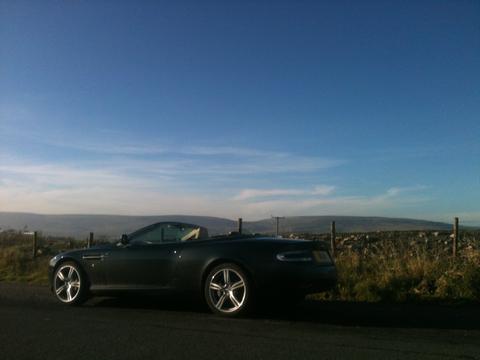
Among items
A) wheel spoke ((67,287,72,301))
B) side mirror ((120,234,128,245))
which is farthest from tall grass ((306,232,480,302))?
wheel spoke ((67,287,72,301))

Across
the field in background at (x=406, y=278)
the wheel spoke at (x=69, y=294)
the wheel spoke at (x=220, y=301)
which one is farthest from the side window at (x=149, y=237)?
the field in background at (x=406, y=278)

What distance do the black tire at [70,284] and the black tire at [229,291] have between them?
2150 millimetres

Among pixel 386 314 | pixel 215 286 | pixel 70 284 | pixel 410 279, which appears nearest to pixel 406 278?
pixel 410 279

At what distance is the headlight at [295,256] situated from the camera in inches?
267

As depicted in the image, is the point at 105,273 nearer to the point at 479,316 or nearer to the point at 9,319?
the point at 9,319

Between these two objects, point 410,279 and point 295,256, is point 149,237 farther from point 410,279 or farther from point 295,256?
point 410,279

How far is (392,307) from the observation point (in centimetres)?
792

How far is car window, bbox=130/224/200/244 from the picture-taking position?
7992mm

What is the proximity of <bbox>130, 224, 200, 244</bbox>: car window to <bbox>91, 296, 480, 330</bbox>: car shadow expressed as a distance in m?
0.84

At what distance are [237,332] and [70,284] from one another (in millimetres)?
3405

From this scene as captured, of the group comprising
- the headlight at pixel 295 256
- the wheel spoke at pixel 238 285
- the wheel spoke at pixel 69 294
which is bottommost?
the wheel spoke at pixel 69 294

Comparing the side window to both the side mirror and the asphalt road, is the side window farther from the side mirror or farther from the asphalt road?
the asphalt road

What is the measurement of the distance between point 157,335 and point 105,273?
242 centimetres

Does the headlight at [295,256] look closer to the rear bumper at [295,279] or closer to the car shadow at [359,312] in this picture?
the rear bumper at [295,279]
